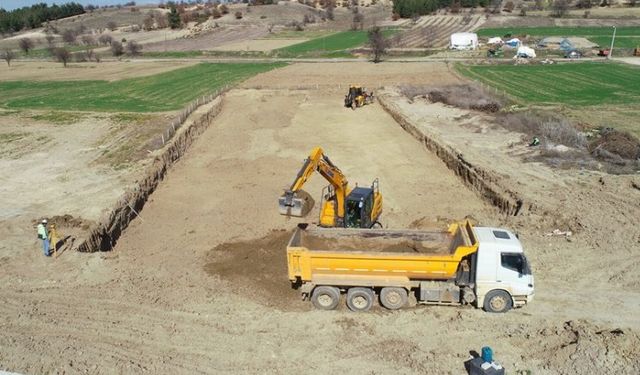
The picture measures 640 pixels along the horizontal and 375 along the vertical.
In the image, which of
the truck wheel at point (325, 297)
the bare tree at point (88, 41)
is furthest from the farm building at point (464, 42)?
the bare tree at point (88, 41)

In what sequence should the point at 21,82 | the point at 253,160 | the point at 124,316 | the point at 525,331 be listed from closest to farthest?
the point at 525,331
the point at 124,316
the point at 253,160
the point at 21,82

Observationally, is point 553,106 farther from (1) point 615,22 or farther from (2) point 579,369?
(1) point 615,22

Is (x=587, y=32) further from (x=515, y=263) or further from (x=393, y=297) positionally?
(x=393, y=297)

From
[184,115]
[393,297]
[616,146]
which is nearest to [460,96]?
[616,146]

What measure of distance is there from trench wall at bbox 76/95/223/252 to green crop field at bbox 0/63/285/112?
555 inches

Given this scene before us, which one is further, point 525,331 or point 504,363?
point 525,331

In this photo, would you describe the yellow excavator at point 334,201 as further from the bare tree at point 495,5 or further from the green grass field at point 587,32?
the bare tree at point 495,5

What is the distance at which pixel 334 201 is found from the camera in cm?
1972

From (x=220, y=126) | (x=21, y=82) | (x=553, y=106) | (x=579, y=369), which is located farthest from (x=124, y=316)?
(x=21, y=82)

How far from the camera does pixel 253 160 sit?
3112 centimetres

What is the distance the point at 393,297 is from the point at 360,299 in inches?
37.2

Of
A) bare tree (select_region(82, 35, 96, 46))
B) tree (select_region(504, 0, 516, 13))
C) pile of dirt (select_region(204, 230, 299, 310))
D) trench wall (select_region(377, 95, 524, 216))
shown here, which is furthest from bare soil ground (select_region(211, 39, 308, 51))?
pile of dirt (select_region(204, 230, 299, 310))

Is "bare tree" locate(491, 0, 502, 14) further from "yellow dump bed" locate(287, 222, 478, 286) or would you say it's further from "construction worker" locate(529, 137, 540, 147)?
"yellow dump bed" locate(287, 222, 478, 286)

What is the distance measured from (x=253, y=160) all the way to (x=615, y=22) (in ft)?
367
